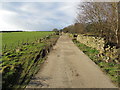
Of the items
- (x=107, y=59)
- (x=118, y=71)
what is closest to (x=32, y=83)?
(x=118, y=71)

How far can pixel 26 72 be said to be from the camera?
6.09 m

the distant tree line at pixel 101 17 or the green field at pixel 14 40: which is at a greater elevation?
the distant tree line at pixel 101 17

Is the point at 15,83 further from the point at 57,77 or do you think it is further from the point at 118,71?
the point at 118,71

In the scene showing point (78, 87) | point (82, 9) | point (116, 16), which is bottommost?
point (78, 87)

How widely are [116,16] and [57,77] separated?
441 inches

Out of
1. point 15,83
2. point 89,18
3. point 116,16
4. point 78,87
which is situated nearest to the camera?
point 78,87

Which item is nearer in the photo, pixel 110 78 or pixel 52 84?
pixel 52 84

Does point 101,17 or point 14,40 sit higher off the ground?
point 101,17

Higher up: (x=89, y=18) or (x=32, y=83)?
(x=89, y=18)

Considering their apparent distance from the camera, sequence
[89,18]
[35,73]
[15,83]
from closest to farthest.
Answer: [15,83] → [35,73] → [89,18]

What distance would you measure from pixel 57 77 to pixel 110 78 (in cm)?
Answer: 240

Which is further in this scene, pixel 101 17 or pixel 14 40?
pixel 14 40

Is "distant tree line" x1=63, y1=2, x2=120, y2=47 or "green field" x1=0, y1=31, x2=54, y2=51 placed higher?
"distant tree line" x1=63, y1=2, x2=120, y2=47

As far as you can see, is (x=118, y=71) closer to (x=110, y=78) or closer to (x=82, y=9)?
(x=110, y=78)
